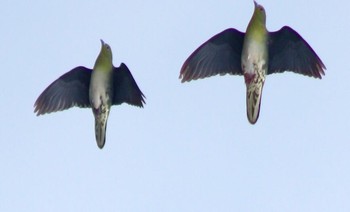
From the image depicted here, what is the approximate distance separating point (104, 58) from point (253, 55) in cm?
232

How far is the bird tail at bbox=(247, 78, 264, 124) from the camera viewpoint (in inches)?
659

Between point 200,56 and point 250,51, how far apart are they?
2.65 feet

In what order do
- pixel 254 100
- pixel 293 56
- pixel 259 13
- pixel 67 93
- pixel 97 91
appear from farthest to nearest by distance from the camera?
pixel 67 93 → pixel 97 91 → pixel 293 56 → pixel 259 13 → pixel 254 100

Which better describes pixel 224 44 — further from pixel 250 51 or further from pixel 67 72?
pixel 67 72

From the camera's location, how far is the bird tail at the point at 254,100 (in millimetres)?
16750

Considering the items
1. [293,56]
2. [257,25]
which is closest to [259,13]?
[257,25]

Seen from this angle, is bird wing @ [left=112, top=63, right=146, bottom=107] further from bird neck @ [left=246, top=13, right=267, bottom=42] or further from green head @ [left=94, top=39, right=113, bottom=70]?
bird neck @ [left=246, top=13, right=267, bottom=42]

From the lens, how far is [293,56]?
1766cm

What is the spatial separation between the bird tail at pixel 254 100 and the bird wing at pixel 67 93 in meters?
2.72

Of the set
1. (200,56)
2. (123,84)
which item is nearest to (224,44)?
(200,56)

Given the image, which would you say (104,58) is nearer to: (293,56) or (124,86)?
(124,86)

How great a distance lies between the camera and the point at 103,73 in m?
18.0

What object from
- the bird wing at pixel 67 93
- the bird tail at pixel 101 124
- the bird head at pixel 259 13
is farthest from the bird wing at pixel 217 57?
the bird wing at pixel 67 93

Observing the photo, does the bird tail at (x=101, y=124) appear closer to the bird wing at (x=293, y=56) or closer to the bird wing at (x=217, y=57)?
the bird wing at (x=217, y=57)
